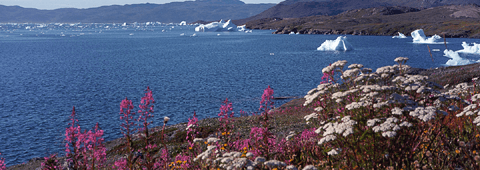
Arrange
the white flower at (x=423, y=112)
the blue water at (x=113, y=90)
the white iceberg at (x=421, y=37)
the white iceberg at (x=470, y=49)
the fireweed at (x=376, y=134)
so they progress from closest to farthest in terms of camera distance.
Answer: the white flower at (x=423, y=112) < the fireweed at (x=376, y=134) < the blue water at (x=113, y=90) < the white iceberg at (x=470, y=49) < the white iceberg at (x=421, y=37)

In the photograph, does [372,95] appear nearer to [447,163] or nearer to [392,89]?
[392,89]

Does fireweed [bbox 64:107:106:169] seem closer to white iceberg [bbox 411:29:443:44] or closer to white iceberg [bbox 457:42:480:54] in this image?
white iceberg [bbox 457:42:480:54]

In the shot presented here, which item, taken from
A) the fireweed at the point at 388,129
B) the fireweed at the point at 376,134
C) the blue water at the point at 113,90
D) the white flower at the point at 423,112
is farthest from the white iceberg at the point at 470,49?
the white flower at the point at 423,112

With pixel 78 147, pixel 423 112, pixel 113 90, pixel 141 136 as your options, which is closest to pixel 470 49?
pixel 113 90

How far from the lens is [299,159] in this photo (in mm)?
7383

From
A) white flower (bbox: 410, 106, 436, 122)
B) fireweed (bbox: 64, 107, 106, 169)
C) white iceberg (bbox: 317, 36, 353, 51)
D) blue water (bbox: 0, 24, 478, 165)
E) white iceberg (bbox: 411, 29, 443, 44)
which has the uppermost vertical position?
white flower (bbox: 410, 106, 436, 122)

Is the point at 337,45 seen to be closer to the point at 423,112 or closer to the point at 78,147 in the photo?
the point at 423,112

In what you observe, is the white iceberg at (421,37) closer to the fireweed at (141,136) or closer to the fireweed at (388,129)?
the fireweed at (388,129)

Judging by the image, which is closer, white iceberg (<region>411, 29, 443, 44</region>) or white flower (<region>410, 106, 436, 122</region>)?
white flower (<region>410, 106, 436, 122</region>)

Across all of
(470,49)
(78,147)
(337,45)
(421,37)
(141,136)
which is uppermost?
(141,136)

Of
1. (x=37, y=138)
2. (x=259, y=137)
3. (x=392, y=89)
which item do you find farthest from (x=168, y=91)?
(x=392, y=89)

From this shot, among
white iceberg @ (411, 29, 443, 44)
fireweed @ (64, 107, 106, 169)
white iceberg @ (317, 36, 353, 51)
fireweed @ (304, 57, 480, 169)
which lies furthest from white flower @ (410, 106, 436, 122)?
white iceberg @ (411, 29, 443, 44)

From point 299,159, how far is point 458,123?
3.58 metres

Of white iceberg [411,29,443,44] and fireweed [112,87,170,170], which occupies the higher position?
fireweed [112,87,170,170]
